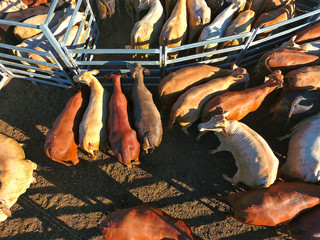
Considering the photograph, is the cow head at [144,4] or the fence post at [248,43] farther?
the cow head at [144,4]

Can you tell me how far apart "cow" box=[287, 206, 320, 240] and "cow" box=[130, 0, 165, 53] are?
591cm

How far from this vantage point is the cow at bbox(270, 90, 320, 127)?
4.93 metres

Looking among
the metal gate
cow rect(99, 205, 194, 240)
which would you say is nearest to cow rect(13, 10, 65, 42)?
the metal gate

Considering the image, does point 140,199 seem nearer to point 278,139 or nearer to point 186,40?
point 278,139

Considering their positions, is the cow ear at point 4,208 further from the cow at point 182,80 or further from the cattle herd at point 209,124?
the cow at point 182,80

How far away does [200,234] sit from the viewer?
472 cm

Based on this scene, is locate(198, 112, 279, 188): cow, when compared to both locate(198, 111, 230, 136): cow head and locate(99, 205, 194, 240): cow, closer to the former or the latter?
locate(198, 111, 230, 136): cow head

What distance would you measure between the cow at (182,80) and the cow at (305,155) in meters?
2.29

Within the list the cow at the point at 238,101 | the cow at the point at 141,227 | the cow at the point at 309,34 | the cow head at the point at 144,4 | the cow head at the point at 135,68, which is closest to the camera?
the cow at the point at 141,227

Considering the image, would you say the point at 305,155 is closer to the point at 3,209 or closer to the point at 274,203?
the point at 274,203

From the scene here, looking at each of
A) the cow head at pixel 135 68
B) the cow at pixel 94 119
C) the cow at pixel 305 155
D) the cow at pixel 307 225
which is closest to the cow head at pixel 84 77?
the cow at pixel 94 119

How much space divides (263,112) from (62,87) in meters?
6.33

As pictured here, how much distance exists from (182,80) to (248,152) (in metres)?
2.32

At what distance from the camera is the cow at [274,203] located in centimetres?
389
